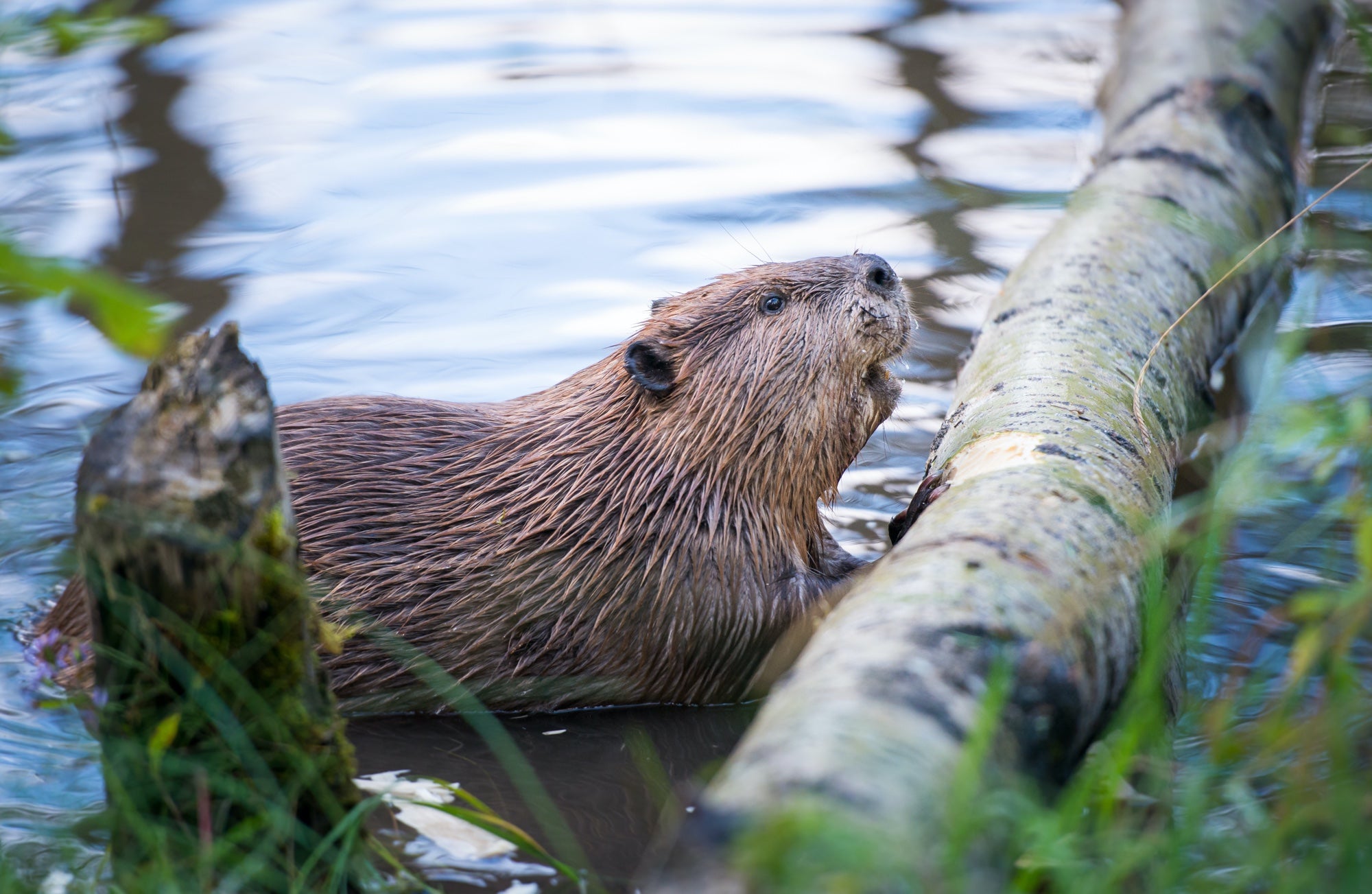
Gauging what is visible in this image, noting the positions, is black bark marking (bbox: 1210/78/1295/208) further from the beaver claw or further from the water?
the beaver claw

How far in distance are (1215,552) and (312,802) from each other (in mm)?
1458

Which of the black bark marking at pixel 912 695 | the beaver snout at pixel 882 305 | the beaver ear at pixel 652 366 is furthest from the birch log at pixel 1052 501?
the beaver ear at pixel 652 366

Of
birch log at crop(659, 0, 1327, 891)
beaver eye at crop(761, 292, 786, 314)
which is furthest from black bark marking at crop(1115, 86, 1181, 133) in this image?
beaver eye at crop(761, 292, 786, 314)

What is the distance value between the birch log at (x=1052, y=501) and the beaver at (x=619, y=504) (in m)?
0.41

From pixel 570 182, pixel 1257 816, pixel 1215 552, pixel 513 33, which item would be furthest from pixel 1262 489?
pixel 513 33

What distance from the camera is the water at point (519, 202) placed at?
11.3ft

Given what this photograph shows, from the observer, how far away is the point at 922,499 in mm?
2896

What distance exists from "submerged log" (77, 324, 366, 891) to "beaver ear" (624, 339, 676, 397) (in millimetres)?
1325

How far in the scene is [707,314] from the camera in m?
3.39

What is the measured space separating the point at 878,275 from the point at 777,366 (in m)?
0.37

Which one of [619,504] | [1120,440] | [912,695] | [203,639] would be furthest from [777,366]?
[203,639]

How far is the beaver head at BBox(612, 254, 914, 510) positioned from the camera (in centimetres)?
332

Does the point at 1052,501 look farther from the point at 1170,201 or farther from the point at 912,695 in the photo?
the point at 1170,201

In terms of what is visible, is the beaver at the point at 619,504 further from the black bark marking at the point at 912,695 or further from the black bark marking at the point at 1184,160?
the black bark marking at the point at 1184,160
